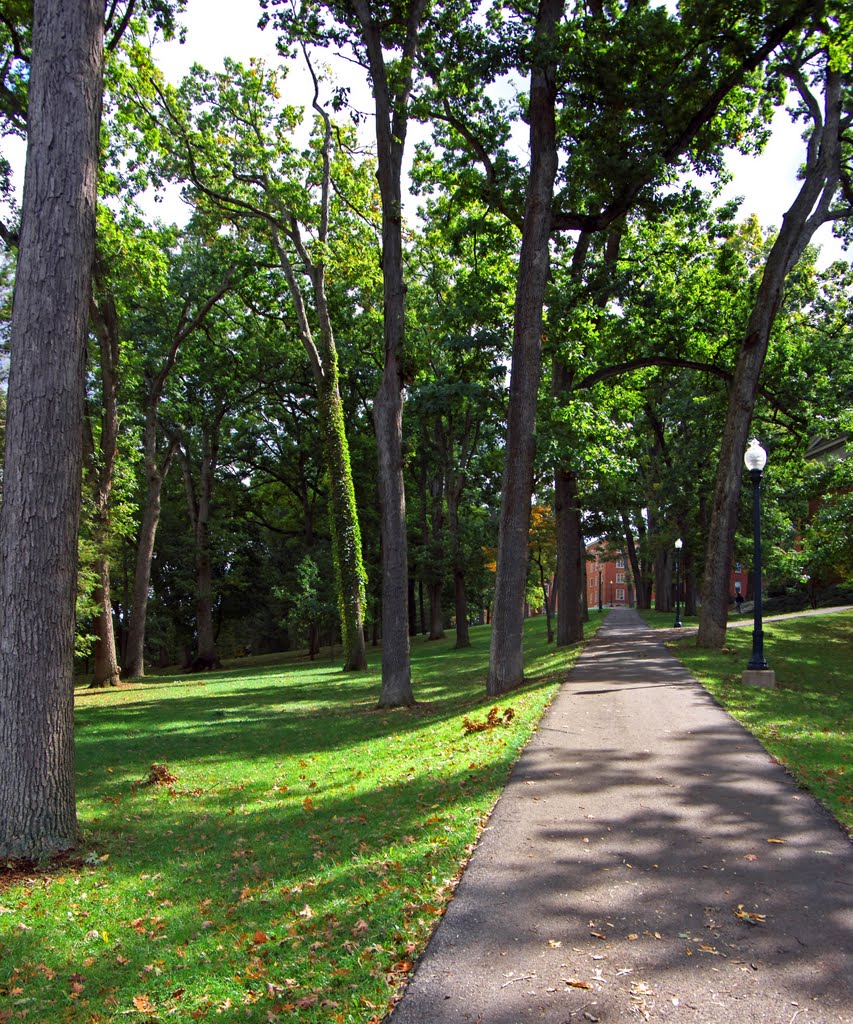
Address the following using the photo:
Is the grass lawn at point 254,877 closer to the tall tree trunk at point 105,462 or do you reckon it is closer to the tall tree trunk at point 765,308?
the tall tree trunk at point 765,308

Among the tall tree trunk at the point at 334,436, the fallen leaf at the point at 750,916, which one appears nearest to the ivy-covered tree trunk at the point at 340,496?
the tall tree trunk at the point at 334,436

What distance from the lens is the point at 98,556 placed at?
20.4 m

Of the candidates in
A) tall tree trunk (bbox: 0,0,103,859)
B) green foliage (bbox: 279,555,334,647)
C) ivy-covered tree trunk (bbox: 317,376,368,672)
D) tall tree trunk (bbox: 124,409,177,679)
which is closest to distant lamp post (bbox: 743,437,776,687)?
tall tree trunk (bbox: 0,0,103,859)

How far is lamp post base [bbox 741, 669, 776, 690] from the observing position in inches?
507

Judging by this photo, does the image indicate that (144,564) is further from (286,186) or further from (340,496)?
(286,186)

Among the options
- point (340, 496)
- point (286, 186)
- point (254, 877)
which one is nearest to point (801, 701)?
point (254, 877)

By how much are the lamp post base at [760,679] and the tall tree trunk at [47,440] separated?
36.5ft

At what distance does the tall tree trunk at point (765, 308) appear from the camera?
17109 mm

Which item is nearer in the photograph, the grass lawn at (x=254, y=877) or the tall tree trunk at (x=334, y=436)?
the grass lawn at (x=254, y=877)

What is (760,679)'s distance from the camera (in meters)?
12.9

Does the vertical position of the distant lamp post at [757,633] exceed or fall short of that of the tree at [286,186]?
it falls short

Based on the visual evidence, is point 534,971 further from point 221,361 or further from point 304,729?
point 221,361

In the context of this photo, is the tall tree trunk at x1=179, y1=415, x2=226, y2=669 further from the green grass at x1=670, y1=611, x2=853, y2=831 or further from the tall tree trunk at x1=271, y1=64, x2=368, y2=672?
the green grass at x1=670, y1=611, x2=853, y2=831

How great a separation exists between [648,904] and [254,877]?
2.71 m
